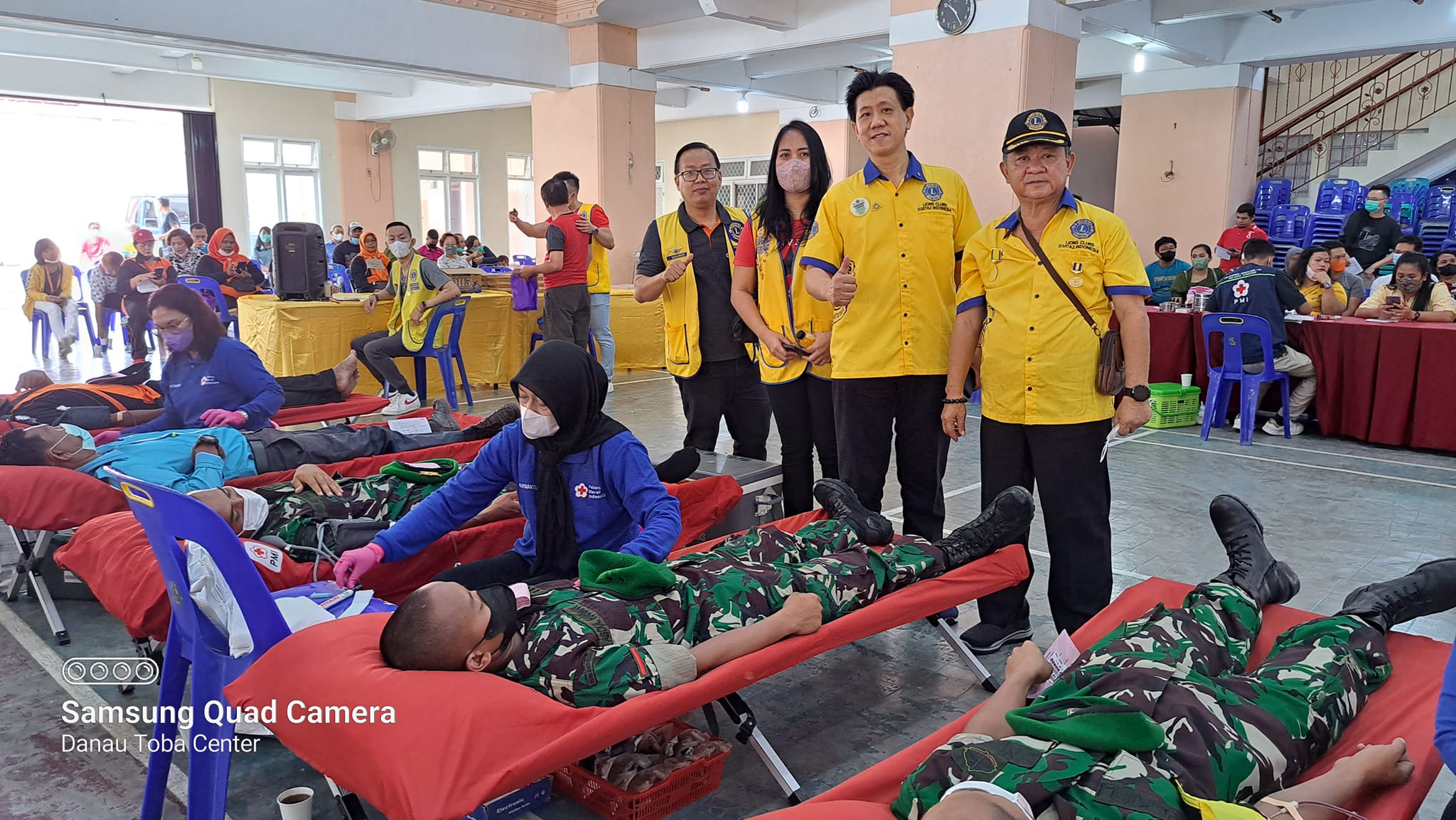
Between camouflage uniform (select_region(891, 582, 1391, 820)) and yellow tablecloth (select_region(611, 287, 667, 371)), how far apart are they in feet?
22.2

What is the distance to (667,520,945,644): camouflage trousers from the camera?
2.28 meters

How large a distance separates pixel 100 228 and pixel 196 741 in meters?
15.3

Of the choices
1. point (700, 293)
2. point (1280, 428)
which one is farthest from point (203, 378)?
point (1280, 428)

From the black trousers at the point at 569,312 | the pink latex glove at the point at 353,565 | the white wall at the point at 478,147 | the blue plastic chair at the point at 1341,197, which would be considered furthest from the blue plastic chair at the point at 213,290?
the blue plastic chair at the point at 1341,197

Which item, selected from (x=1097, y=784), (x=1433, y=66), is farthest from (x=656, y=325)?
(x=1433, y=66)

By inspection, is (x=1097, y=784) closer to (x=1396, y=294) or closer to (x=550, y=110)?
(x=1396, y=294)

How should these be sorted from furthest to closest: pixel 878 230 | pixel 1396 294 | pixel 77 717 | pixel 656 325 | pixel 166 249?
pixel 166 249 → pixel 656 325 → pixel 1396 294 → pixel 878 230 → pixel 77 717

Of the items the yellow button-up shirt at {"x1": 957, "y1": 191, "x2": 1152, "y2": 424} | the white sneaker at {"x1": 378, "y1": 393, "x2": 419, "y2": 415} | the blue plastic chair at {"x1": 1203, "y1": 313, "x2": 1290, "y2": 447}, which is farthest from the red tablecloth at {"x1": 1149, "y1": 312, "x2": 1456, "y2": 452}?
the white sneaker at {"x1": 378, "y1": 393, "x2": 419, "y2": 415}

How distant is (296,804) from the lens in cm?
201

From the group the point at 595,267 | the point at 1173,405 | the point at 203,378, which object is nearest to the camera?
the point at 203,378

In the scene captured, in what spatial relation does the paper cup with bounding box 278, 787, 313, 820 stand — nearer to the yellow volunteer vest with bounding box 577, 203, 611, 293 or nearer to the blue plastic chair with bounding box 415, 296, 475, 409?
the blue plastic chair with bounding box 415, 296, 475, 409

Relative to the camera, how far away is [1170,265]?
8320 mm

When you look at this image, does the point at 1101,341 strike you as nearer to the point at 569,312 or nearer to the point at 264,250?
the point at 569,312

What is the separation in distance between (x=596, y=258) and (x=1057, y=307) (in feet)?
15.1
